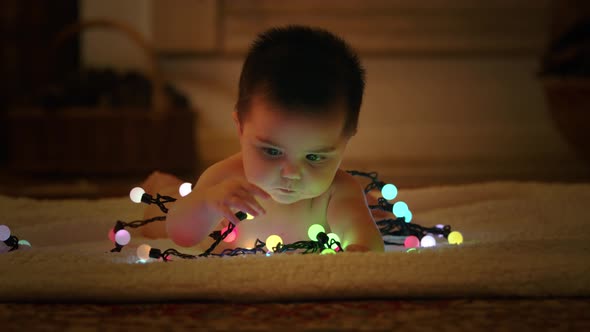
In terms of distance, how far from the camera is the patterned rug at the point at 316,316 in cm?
72

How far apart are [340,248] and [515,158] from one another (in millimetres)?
2010

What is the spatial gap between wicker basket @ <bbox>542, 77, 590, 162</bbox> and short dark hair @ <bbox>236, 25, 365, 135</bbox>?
1332 millimetres

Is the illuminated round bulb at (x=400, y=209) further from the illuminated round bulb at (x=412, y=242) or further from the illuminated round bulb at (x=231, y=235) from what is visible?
the illuminated round bulb at (x=231, y=235)

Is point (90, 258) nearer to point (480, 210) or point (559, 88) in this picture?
point (480, 210)

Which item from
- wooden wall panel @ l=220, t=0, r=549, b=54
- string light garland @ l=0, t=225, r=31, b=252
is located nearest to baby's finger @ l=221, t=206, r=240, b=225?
string light garland @ l=0, t=225, r=31, b=252

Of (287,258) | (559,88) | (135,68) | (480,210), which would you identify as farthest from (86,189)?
(559,88)

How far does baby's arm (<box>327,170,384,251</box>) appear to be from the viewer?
38.6 inches

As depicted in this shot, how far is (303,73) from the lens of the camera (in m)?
0.88

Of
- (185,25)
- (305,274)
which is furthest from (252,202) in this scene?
(185,25)

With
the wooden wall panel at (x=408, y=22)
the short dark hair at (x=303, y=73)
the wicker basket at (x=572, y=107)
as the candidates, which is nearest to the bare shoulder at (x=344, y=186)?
the short dark hair at (x=303, y=73)

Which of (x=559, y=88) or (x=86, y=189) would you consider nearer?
(x=86, y=189)

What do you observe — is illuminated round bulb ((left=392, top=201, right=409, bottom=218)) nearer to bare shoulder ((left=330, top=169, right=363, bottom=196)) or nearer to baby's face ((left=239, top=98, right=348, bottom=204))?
bare shoulder ((left=330, top=169, right=363, bottom=196))

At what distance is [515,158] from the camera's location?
2805 millimetres

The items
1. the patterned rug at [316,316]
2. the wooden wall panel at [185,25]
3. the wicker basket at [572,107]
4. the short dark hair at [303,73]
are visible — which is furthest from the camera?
the wooden wall panel at [185,25]
